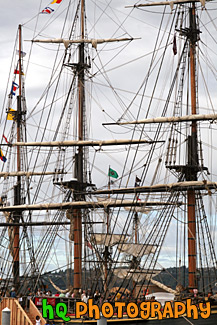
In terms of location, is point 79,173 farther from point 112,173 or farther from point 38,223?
point 38,223

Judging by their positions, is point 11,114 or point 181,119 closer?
point 181,119

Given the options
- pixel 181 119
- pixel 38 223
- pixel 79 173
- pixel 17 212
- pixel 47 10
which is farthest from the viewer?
pixel 17 212

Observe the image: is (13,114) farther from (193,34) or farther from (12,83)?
(193,34)

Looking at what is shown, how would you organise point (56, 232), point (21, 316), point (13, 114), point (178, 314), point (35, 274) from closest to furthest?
point (178, 314)
point (21, 316)
point (56, 232)
point (35, 274)
point (13, 114)

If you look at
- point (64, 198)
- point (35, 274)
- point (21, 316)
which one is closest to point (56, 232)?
point (64, 198)

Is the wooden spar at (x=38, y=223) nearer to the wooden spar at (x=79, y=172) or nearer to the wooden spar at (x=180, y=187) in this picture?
the wooden spar at (x=79, y=172)

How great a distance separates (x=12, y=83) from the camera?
6372 centimetres

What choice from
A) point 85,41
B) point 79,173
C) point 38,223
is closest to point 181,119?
point 79,173

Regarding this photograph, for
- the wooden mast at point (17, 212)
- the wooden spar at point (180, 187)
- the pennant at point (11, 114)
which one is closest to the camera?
the wooden spar at point (180, 187)

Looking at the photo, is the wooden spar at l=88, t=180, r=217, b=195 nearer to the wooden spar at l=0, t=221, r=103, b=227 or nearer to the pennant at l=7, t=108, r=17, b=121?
the wooden spar at l=0, t=221, r=103, b=227

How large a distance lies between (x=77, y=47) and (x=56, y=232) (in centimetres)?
1341

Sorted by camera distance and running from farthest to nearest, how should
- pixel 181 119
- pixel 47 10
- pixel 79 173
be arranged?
pixel 79 173, pixel 47 10, pixel 181 119

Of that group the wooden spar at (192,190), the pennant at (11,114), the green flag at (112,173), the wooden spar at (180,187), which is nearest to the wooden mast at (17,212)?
the pennant at (11,114)

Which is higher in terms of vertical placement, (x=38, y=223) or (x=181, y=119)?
(x=181, y=119)
